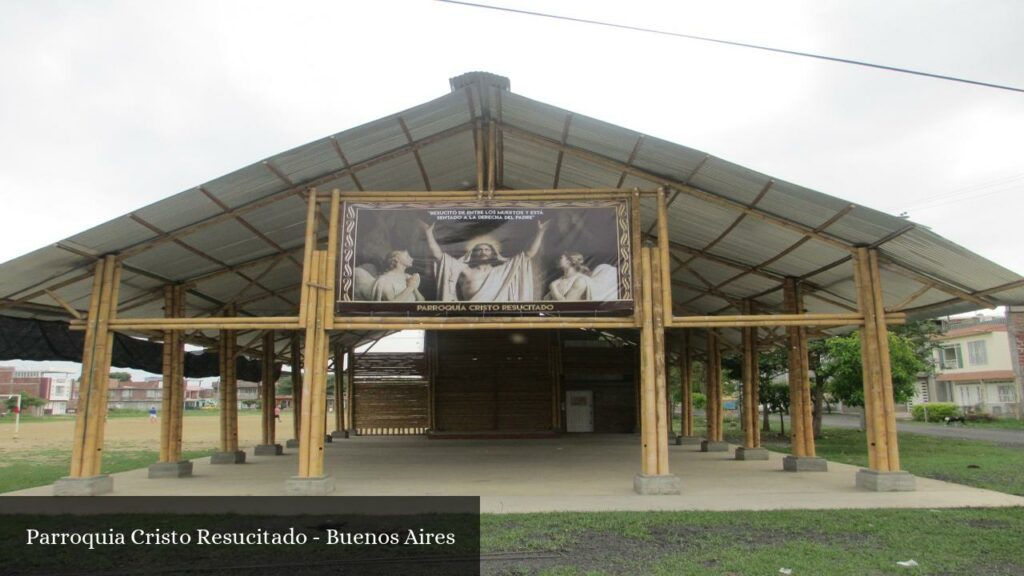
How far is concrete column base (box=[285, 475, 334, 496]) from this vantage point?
10.4m

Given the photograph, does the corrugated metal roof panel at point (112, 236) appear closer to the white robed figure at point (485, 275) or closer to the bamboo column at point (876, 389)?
the white robed figure at point (485, 275)

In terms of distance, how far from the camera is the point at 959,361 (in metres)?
41.8

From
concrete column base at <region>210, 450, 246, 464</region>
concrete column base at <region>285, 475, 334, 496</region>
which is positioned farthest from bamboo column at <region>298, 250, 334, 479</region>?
concrete column base at <region>210, 450, 246, 464</region>

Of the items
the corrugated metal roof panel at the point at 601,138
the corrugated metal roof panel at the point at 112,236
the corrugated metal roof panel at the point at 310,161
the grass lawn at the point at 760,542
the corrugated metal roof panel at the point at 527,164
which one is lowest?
the grass lawn at the point at 760,542

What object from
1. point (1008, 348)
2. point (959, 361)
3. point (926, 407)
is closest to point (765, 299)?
point (926, 407)

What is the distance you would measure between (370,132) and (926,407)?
1386 inches

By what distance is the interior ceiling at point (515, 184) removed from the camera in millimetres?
10352

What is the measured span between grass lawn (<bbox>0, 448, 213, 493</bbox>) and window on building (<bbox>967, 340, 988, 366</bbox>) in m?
41.9

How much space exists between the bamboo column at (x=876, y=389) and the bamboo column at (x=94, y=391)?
41.2 feet

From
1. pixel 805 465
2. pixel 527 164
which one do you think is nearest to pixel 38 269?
pixel 527 164

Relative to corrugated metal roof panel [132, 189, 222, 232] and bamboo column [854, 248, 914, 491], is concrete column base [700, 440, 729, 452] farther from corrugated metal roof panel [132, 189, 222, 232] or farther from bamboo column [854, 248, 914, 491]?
corrugated metal roof panel [132, 189, 222, 232]

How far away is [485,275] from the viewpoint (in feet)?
36.3

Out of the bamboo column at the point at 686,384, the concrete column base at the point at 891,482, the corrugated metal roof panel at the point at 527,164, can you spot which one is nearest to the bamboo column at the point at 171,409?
the corrugated metal roof panel at the point at 527,164

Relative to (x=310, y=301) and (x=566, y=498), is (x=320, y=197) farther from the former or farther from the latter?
(x=566, y=498)
